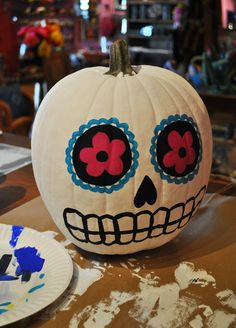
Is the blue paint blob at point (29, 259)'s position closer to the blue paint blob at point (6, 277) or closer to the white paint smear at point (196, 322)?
the blue paint blob at point (6, 277)

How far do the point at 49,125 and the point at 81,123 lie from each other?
0.05 m

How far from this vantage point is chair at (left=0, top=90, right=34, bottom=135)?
6.04 ft

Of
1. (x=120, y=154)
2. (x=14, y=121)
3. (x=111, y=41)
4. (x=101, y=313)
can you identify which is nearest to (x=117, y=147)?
(x=120, y=154)

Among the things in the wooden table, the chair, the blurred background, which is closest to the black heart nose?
the wooden table

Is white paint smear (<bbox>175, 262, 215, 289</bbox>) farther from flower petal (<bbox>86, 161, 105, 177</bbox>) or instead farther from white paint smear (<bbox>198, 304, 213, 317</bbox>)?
flower petal (<bbox>86, 161, 105, 177</bbox>)

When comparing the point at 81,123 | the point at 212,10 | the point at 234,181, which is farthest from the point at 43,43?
the point at 81,123

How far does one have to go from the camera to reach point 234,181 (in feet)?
3.37

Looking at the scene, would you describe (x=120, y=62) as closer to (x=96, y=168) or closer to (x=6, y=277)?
(x=96, y=168)

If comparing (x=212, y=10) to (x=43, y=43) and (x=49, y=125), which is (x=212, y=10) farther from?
(x=49, y=125)

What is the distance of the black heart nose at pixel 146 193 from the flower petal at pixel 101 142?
0.23ft

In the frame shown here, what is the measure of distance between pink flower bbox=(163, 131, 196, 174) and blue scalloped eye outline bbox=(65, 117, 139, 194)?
1.9 inches

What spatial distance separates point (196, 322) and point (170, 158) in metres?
0.22

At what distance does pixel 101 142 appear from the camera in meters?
0.62

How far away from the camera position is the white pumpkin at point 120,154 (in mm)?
622
